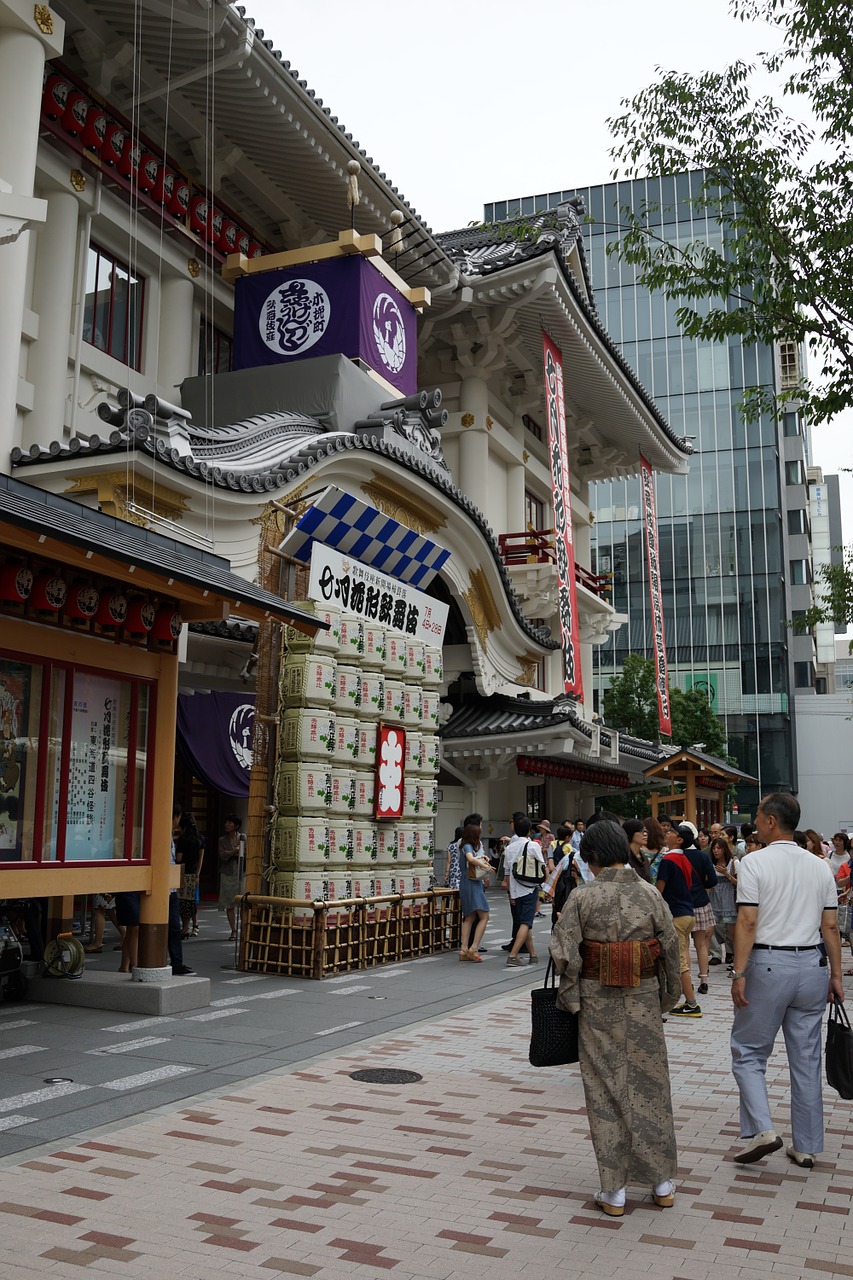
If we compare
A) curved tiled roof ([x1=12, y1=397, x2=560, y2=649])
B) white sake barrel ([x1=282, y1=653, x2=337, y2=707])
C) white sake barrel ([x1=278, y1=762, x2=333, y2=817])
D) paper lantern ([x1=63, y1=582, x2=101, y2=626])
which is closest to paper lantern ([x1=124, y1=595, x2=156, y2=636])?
paper lantern ([x1=63, y1=582, x2=101, y2=626])

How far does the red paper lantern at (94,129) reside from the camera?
15.5 m

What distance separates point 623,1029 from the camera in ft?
16.9

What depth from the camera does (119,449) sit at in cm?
1256

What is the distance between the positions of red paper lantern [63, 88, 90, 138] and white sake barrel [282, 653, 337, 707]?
8748 mm

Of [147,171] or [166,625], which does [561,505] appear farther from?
[166,625]

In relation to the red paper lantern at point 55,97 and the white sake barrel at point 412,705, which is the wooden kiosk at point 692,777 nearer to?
the white sake barrel at point 412,705

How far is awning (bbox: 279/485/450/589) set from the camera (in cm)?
1237

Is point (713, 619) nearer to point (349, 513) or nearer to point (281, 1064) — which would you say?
point (349, 513)


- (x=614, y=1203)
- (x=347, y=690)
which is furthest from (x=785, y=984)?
(x=347, y=690)

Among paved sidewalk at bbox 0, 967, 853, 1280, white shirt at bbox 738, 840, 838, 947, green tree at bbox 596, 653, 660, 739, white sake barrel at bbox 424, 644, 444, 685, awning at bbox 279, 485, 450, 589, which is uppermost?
green tree at bbox 596, 653, 660, 739

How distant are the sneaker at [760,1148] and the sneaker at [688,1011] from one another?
4.65m

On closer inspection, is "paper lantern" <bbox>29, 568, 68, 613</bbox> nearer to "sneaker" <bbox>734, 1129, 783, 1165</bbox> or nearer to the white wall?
"sneaker" <bbox>734, 1129, 783, 1165</bbox>

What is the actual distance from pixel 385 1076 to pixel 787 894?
3223 millimetres

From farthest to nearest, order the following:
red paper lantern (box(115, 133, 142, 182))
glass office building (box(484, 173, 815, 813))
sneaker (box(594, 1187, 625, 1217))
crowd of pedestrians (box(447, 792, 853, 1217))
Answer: glass office building (box(484, 173, 815, 813))
red paper lantern (box(115, 133, 142, 182))
crowd of pedestrians (box(447, 792, 853, 1217))
sneaker (box(594, 1187, 625, 1217))
